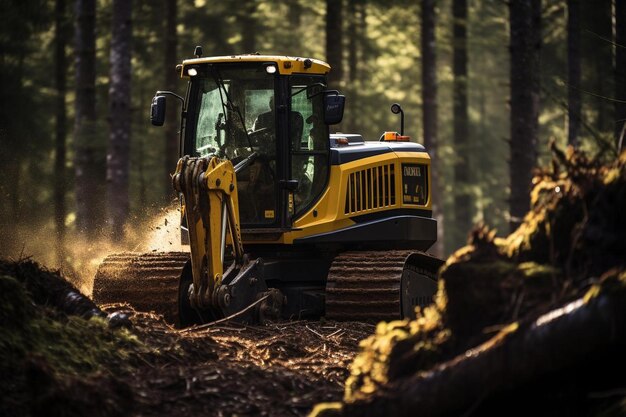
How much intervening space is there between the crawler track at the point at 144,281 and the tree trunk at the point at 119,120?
8.14 meters

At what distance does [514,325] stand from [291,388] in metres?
2.43

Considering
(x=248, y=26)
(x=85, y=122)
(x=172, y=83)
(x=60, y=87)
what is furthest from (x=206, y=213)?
(x=248, y=26)

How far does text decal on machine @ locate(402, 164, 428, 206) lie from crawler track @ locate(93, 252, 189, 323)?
3112 millimetres

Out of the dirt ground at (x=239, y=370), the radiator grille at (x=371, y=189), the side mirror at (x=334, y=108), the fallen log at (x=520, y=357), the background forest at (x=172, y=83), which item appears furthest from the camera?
the background forest at (x=172, y=83)

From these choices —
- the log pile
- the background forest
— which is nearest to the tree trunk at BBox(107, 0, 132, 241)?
the background forest

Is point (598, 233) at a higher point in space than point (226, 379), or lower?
higher

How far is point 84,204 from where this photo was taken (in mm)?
22625

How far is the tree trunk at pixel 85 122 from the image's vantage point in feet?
74.0

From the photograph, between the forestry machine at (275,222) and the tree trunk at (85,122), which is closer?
the forestry machine at (275,222)

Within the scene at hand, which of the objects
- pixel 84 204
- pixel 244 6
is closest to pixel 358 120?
pixel 244 6

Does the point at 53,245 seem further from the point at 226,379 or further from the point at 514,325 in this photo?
the point at 514,325

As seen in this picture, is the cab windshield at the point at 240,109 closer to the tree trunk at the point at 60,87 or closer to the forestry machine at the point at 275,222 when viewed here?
the forestry machine at the point at 275,222

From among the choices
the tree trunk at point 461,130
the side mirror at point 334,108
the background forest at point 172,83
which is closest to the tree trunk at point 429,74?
the background forest at point 172,83

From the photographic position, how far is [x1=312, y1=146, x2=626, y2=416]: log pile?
17.7ft
